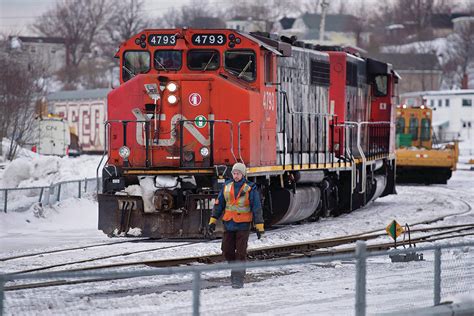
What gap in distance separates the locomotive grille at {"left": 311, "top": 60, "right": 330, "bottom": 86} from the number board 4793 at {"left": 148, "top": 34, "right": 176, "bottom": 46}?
4612 millimetres

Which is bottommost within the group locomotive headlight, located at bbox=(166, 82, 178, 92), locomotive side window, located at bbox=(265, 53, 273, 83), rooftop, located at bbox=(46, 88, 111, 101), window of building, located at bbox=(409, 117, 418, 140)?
window of building, located at bbox=(409, 117, 418, 140)

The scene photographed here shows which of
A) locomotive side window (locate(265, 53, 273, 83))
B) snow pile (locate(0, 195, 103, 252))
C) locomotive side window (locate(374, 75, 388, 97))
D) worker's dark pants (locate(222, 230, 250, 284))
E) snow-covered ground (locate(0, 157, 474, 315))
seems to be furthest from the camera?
locomotive side window (locate(374, 75, 388, 97))

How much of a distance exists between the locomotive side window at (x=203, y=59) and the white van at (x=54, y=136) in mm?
36422

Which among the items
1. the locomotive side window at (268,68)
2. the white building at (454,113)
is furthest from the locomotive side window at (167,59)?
the white building at (454,113)

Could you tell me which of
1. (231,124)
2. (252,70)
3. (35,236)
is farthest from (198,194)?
(35,236)

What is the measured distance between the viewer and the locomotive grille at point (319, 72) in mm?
20812

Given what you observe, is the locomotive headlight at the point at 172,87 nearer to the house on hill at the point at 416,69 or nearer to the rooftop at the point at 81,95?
the rooftop at the point at 81,95

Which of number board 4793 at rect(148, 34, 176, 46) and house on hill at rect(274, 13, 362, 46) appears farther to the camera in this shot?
house on hill at rect(274, 13, 362, 46)

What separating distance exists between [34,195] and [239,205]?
12.2 meters

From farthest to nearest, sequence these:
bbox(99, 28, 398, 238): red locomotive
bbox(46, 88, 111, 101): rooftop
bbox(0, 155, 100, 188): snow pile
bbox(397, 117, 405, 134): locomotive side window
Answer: bbox(46, 88, 111, 101): rooftop, bbox(397, 117, 405, 134): locomotive side window, bbox(0, 155, 100, 188): snow pile, bbox(99, 28, 398, 238): red locomotive

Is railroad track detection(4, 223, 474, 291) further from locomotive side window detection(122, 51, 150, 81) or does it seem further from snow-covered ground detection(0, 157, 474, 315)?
locomotive side window detection(122, 51, 150, 81)

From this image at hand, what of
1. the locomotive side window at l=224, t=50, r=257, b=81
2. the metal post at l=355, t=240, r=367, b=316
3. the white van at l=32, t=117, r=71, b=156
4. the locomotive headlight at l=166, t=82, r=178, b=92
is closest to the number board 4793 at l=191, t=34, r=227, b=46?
the locomotive side window at l=224, t=50, r=257, b=81

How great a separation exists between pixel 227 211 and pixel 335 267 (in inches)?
58.9

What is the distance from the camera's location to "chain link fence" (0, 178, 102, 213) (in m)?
22.7
